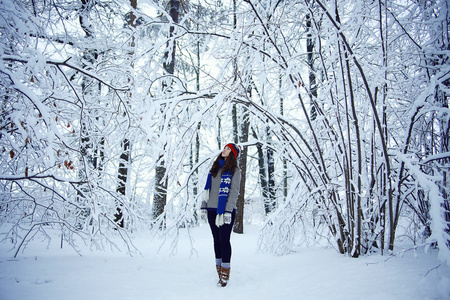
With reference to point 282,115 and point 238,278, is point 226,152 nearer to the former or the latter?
point 282,115

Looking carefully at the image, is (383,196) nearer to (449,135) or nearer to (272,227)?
(449,135)

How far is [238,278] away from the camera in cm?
316

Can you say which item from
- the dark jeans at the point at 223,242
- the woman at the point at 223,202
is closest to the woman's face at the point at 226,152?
the woman at the point at 223,202

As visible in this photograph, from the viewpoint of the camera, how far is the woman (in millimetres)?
2883

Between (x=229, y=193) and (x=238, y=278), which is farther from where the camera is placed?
(x=238, y=278)

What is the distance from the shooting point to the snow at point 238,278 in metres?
2.23

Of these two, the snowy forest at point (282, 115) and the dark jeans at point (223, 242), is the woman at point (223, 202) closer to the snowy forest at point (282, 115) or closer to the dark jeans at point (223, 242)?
the dark jeans at point (223, 242)

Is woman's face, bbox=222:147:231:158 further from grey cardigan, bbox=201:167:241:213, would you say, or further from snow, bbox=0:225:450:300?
snow, bbox=0:225:450:300

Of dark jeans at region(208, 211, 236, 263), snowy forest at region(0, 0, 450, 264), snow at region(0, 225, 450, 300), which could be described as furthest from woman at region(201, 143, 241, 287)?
snowy forest at region(0, 0, 450, 264)

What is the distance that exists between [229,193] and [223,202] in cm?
12

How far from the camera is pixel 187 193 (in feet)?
12.1

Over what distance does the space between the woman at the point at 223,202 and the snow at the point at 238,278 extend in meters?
0.30

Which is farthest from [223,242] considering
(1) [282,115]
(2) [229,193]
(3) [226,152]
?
(1) [282,115]

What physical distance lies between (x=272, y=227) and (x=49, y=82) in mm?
3374
